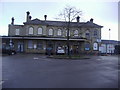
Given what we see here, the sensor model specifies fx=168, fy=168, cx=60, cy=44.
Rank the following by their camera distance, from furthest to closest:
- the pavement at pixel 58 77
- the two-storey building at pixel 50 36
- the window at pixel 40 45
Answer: the window at pixel 40 45 < the two-storey building at pixel 50 36 < the pavement at pixel 58 77

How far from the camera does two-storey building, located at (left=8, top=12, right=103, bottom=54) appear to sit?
136 ft

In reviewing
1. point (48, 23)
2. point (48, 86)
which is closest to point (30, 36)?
point (48, 23)

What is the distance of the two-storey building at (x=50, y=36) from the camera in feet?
136

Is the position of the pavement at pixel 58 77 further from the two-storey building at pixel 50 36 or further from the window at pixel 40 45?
the window at pixel 40 45

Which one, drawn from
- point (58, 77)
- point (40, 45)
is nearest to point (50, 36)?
point (40, 45)

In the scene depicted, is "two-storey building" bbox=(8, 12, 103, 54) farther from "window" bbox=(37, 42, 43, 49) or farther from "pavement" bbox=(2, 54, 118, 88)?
"pavement" bbox=(2, 54, 118, 88)

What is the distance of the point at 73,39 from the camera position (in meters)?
41.9

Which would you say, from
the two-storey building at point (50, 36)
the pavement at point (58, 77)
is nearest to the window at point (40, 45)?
the two-storey building at point (50, 36)

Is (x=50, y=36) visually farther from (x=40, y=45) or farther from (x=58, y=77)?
(x=58, y=77)

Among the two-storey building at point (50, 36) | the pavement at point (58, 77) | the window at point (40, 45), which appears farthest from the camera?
the window at point (40, 45)

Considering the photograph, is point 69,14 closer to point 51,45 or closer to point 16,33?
point 51,45

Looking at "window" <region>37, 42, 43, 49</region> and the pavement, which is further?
"window" <region>37, 42, 43, 49</region>

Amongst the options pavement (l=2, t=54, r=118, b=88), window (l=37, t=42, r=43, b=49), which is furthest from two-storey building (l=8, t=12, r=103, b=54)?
pavement (l=2, t=54, r=118, b=88)

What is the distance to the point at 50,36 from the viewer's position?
146 ft
